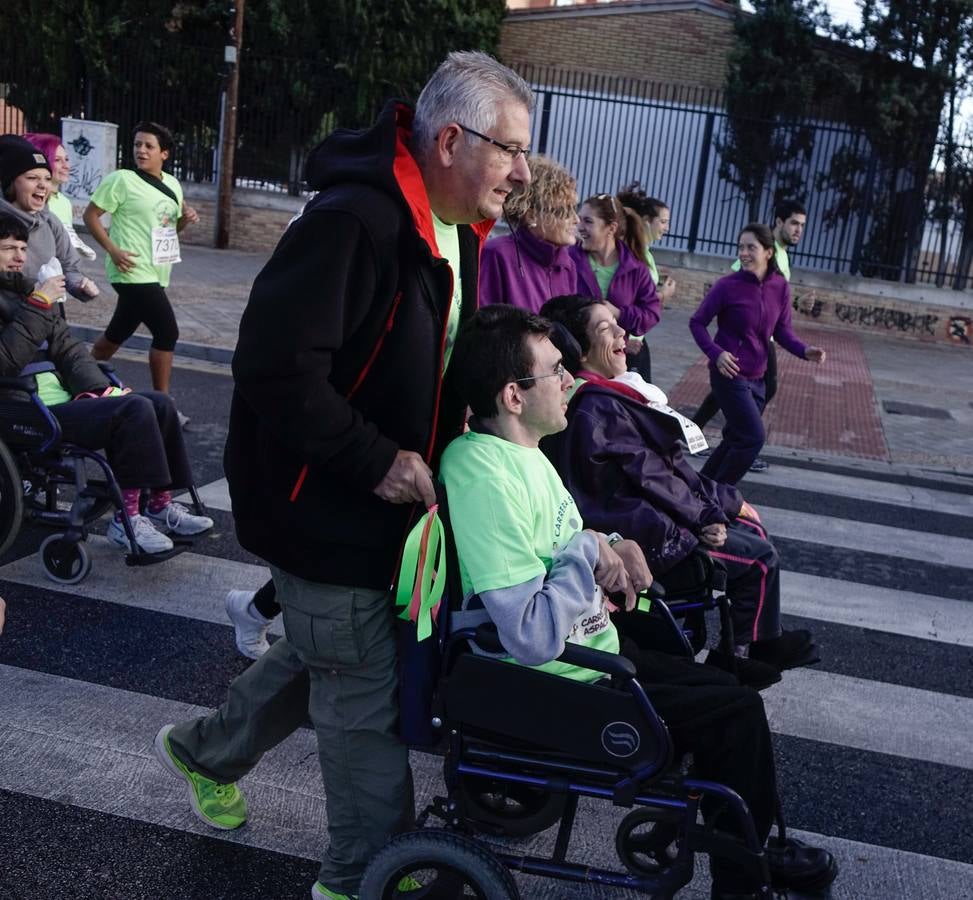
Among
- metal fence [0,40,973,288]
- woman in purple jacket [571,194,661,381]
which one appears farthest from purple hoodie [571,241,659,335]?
metal fence [0,40,973,288]

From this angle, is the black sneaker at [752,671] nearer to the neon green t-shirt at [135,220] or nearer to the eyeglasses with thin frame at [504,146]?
the eyeglasses with thin frame at [504,146]

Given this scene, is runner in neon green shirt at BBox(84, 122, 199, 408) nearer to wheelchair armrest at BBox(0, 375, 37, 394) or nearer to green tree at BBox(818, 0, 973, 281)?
wheelchair armrest at BBox(0, 375, 37, 394)

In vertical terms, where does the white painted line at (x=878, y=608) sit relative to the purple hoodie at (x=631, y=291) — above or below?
below

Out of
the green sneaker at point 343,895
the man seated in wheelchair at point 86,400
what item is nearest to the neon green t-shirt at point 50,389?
the man seated in wheelchair at point 86,400

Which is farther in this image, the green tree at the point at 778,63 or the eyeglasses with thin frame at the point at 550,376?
the green tree at the point at 778,63

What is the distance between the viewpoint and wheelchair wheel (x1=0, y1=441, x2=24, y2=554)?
15.5 feet

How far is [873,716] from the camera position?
4.41 m

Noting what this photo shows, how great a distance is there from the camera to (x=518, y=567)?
255 centimetres

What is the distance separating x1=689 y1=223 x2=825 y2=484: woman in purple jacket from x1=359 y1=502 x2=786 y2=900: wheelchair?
14.7 ft

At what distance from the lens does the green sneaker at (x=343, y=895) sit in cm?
273

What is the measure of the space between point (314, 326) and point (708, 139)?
17161mm

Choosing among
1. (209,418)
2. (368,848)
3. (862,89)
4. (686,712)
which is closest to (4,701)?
(368,848)

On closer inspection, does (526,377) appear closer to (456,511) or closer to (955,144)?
(456,511)

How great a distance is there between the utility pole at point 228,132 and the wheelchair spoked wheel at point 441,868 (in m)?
17.7
